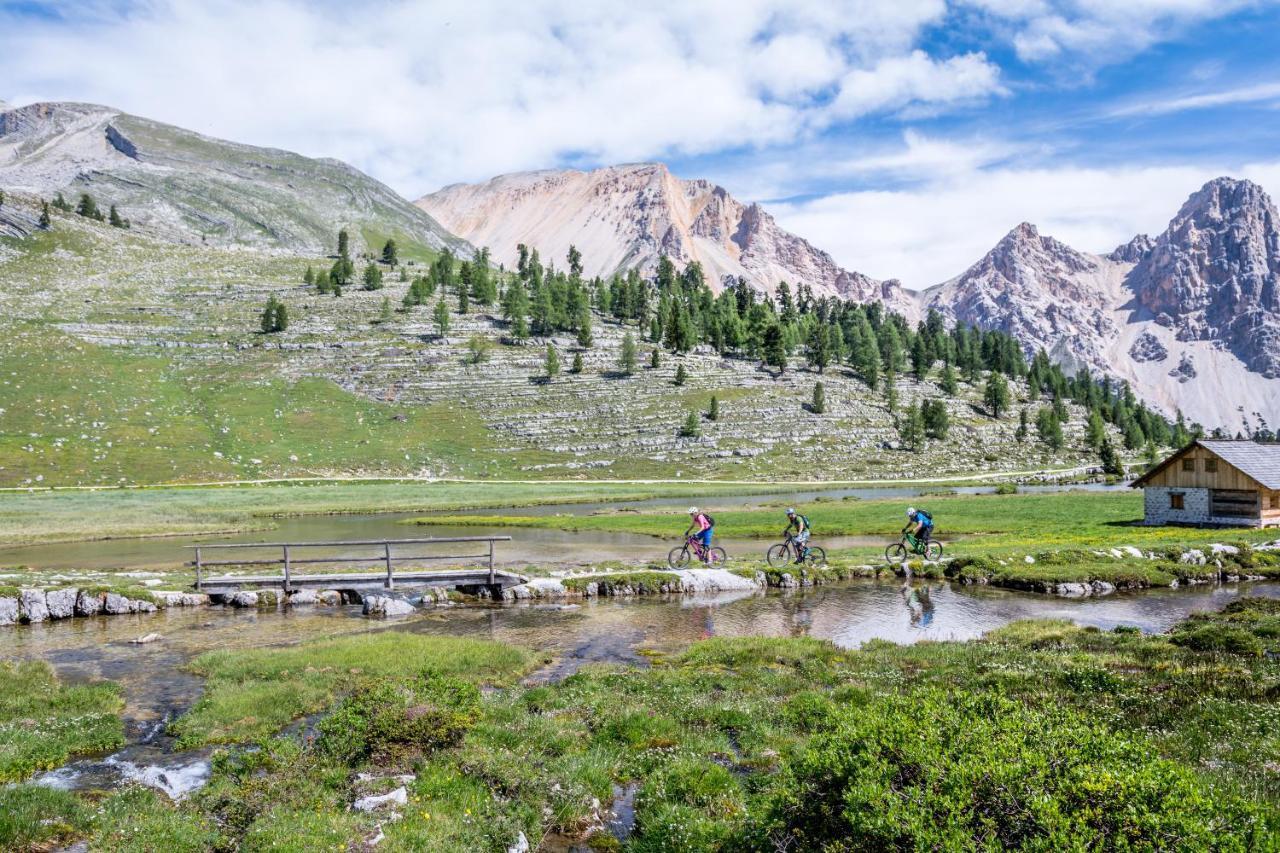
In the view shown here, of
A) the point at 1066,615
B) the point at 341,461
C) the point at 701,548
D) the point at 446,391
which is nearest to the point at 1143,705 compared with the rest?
the point at 1066,615

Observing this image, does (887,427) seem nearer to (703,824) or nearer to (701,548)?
(701,548)

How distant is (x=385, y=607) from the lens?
104 feet

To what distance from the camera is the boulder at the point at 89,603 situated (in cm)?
3048

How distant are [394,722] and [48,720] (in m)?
8.90

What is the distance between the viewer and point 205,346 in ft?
583

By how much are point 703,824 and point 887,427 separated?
578ft

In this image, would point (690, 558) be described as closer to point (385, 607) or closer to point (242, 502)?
point (385, 607)

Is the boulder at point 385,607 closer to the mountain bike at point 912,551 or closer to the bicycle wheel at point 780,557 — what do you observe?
the bicycle wheel at point 780,557

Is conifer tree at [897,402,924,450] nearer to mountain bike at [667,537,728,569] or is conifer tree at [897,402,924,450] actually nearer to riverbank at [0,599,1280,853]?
mountain bike at [667,537,728,569]

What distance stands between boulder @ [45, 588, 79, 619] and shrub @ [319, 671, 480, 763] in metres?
23.4

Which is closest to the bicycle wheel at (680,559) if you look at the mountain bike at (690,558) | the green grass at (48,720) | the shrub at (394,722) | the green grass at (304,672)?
the mountain bike at (690,558)

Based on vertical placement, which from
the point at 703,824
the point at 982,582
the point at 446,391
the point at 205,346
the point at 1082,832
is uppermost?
the point at 205,346

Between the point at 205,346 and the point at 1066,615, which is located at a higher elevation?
the point at 205,346

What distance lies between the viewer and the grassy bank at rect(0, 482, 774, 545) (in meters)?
64.8
